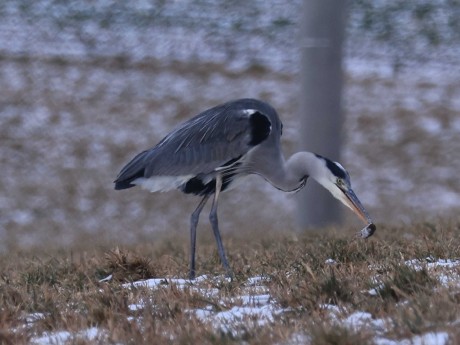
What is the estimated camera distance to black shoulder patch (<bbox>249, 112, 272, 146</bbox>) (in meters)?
6.80

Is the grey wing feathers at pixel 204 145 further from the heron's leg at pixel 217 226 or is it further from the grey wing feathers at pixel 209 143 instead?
the heron's leg at pixel 217 226

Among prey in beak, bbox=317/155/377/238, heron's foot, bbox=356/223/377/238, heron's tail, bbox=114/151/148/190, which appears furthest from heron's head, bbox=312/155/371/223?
heron's tail, bbox=114/151/148/190

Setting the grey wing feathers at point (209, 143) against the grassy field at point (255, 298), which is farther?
the grey wing feathers at point (209, 143)

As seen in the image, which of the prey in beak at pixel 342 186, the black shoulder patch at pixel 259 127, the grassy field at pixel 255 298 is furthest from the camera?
the black shoulder patch at pixel 259 127

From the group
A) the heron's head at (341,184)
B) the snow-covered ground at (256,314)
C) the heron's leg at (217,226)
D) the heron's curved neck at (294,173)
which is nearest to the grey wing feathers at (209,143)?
the heron's leg at (217,226)

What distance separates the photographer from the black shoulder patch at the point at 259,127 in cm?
680

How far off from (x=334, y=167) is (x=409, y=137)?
10261mm

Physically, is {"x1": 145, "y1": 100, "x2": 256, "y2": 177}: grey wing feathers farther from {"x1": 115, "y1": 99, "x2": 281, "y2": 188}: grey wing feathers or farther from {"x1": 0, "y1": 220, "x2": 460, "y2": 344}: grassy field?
{"x1": 0, "y1": 220, "x2": 460, "y2": 344}: grassy field

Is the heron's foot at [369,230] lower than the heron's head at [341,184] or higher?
lower

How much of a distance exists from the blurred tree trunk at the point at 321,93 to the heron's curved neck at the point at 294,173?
3270 mm

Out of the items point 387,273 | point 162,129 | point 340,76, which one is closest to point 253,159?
point 387,273

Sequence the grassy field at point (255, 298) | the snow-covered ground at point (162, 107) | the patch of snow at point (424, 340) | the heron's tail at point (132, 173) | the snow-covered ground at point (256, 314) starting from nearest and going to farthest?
the patch of snow at point (424, 340) → the snow-covered ground at point (256, 314) → the grassy field at point (255, 298) → the heron's tail at point (132, 173) → the snow-covered ground at point (162, 107)

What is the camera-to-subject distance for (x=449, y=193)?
1505cm

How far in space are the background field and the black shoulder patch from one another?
0.89 m
